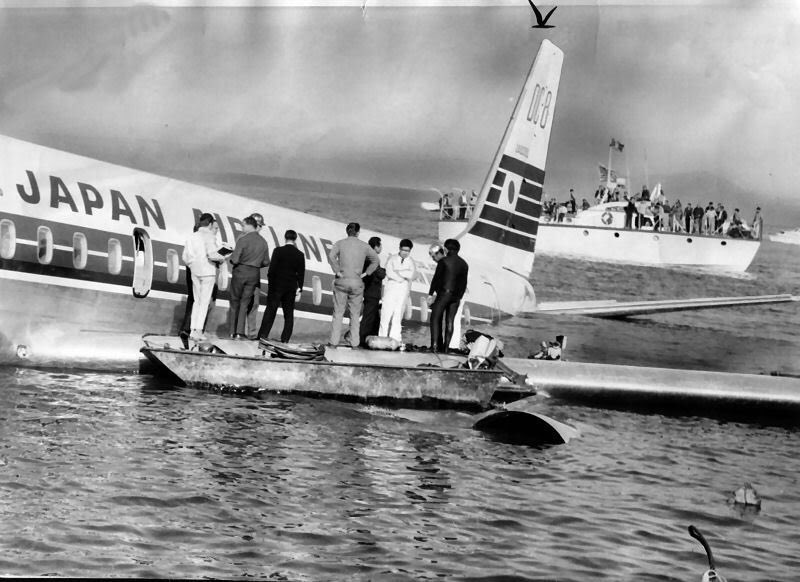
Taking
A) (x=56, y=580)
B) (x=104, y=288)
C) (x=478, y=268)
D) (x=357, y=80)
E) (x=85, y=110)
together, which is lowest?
(x=56, y=580)

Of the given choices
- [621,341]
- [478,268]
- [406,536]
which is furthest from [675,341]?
[406,536]

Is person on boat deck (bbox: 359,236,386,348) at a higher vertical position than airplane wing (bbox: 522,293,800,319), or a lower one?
lower

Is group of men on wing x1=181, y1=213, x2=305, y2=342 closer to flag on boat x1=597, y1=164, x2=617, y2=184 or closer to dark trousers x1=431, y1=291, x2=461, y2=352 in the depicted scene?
dark trousers x1=431, y1=291, x2=461, y2=352

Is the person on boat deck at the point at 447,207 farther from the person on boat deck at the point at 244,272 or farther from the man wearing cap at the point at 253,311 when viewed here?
the person on boat deck at the point at 244,272

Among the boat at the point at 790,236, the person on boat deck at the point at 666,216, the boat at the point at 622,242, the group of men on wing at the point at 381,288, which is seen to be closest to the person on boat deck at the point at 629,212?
the boat at the point at 622,242

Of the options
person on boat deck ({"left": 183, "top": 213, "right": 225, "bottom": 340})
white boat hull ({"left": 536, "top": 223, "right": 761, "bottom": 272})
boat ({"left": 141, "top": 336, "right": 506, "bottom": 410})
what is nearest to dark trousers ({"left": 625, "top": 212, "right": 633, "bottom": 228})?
white boat hull ({"left": 536, "top": 223, "right": 761, "bottom": 272})

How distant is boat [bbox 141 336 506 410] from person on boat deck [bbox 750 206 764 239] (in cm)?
1004

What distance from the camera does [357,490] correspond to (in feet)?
29.9

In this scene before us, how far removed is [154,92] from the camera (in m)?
17.4

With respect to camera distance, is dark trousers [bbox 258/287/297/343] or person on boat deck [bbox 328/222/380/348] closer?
dark trousers [bbox 258/287/297/343]

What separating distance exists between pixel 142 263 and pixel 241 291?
1.25 metres

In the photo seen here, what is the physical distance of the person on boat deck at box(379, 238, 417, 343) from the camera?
541 inches

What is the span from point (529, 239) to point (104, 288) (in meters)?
8.76

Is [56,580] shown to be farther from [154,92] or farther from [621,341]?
[621,341]
